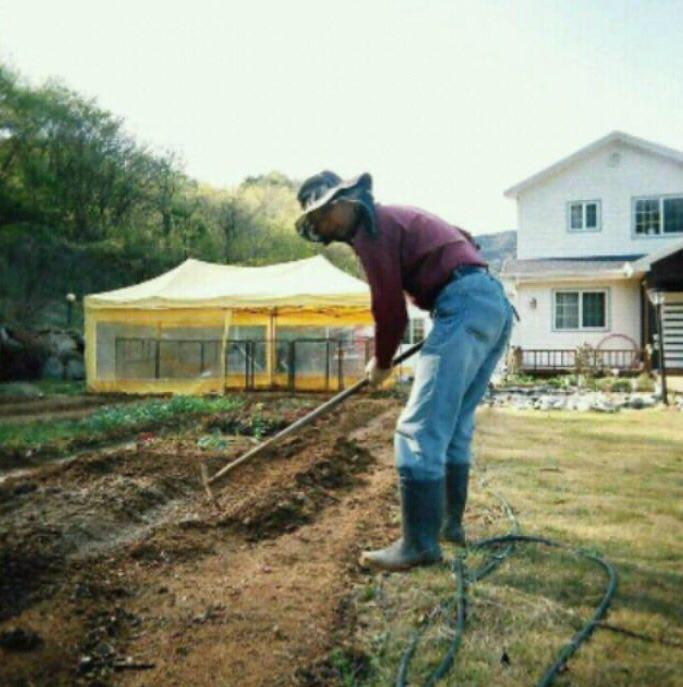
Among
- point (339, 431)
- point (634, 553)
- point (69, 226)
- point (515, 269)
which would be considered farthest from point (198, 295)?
point (69, 226)

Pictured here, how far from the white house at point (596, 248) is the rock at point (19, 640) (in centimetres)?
1738

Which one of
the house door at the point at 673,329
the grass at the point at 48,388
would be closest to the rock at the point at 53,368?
the grass at the point at 48,388

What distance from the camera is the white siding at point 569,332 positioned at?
18.9m

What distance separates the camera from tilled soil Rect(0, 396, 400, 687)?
226 cm

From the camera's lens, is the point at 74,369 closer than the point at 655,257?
No

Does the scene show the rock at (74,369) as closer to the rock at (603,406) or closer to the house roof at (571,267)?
the house roof at (571,267)

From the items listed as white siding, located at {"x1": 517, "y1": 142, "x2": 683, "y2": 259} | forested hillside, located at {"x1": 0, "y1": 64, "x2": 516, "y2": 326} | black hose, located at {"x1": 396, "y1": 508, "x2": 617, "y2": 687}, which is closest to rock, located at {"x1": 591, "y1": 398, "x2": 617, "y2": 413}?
black hose, located at {"x1": 396, "y1": 508, "x2": 617, "y2": 687}

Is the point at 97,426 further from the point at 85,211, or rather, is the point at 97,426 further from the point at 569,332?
the point at 85,211

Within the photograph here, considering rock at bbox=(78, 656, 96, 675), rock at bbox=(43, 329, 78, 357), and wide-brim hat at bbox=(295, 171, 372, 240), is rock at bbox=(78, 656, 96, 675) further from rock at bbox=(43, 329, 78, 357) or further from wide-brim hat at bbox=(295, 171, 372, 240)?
rock at bbox=(43, 329, 78, 357)

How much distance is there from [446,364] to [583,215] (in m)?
18.9

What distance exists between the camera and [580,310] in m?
19.2

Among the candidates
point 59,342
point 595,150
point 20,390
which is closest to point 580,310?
point 595,150

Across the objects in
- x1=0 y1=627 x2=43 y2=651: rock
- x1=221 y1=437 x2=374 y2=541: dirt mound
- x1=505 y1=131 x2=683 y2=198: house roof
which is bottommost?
x1=0 y1=627 x2=43 y2=651: rock

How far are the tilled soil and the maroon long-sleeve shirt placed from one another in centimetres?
112
